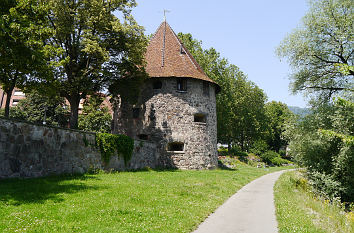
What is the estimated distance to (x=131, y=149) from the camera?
18172 mm

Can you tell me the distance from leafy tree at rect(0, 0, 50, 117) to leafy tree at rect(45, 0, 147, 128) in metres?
4.57

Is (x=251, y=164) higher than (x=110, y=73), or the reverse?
(x=110, y=73)

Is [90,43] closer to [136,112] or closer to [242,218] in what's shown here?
[136,112]

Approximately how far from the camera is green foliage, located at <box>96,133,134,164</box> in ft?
50.2

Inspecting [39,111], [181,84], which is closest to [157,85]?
[181,84]

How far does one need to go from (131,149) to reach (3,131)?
9.22m

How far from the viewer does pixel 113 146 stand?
16219mm

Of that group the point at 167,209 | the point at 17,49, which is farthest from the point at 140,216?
the point at 17,49

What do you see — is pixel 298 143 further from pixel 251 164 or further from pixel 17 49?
pixel 251 164

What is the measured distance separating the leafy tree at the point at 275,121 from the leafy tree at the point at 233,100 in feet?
16.7

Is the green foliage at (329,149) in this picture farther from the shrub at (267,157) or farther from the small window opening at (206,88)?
the shrub at (267,157)

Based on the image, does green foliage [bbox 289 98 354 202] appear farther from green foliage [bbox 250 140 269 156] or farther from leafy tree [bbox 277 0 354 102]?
green foliage [bbox 250 140 269 156]

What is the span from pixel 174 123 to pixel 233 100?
Answer: 23.2 metres

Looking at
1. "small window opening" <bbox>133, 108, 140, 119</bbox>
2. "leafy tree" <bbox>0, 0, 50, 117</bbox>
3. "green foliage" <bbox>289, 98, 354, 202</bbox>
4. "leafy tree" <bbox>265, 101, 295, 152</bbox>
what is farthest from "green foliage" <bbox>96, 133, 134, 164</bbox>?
"leafy tree" <bbox>265, 101, 295, 152</bbox>
